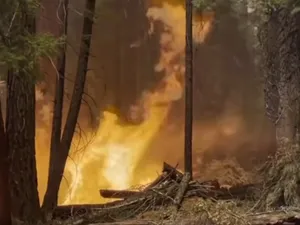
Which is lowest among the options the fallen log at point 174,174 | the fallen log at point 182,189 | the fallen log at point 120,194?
the fallen log at point 120,194

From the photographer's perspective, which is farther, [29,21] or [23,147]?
[23,147]

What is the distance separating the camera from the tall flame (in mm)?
8969

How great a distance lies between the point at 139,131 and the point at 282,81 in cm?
278

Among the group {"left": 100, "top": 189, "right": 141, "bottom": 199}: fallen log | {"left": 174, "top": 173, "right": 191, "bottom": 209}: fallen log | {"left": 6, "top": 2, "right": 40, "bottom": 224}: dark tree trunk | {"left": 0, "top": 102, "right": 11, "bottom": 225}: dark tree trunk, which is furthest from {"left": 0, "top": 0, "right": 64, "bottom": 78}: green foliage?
{"left": 100, "top": 189, "right": 141, "bottom": 199}: fallen log

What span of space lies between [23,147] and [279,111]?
144 inches

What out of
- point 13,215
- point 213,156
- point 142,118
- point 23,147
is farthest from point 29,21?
point 213,156

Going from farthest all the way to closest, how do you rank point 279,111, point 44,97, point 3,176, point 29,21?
point 44,97
point 279,111
point 3,176
point 29,21

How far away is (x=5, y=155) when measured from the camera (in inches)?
226

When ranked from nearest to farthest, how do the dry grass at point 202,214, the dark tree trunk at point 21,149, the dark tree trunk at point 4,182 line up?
1. the dry grass at point 202,214
2. the dark tree trunk at point 4,182
3. the dark tree trunk at point 21,149

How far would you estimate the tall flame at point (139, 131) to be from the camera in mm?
8969

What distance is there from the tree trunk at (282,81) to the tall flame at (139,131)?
1.79m

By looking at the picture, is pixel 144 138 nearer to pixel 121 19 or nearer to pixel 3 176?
pixel 121 19

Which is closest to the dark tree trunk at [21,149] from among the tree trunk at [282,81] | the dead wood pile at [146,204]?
the dead wood pile at [146,204]

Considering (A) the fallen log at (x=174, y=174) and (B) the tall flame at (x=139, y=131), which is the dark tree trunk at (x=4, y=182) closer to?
(A) the fallen log at (x=174, y=174)
